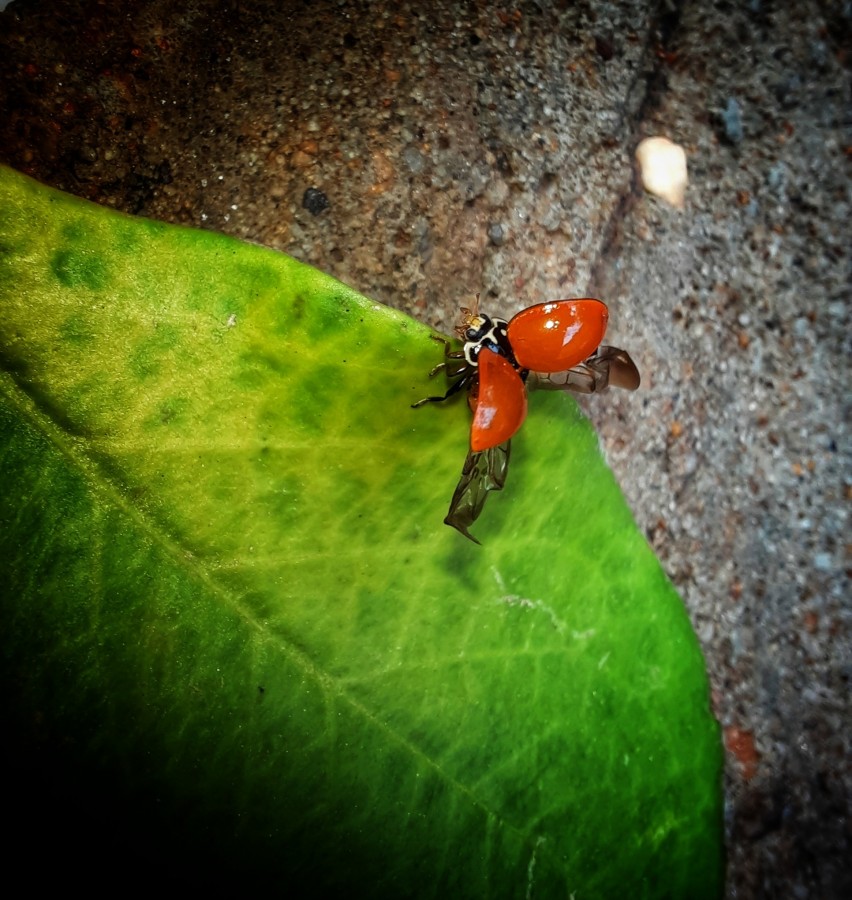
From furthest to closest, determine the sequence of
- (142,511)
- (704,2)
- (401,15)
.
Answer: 1. (704,2)
2. (401,15)
3. (142,511)

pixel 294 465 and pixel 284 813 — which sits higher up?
pixel 294 465

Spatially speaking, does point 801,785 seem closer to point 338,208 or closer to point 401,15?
point 338,208

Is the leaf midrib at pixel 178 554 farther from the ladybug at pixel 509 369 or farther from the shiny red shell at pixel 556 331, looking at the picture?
the shiny red shell at pixel 556 331

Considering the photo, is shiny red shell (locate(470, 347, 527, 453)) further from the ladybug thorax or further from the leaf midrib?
the leaf midrib

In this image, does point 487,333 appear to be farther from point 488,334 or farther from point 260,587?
point 260,587

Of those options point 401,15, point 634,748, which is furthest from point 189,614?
point 401,15

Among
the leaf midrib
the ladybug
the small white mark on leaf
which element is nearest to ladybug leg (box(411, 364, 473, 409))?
the ladybug
